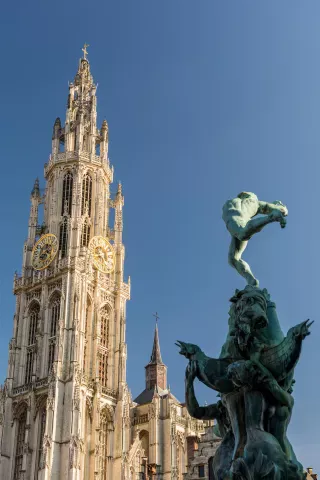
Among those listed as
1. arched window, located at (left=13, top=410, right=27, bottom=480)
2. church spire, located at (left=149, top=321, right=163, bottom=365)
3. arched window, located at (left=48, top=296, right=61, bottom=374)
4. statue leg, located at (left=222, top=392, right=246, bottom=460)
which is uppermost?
church spire, located at (left=149, top=321, right=163, bottom=365)

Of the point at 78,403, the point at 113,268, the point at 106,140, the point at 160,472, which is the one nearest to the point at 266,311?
the point at 78,403

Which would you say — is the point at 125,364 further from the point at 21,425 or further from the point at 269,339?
the point at 269,339

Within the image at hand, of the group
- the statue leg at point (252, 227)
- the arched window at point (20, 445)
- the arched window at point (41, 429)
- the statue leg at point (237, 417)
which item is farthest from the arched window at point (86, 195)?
the statue leg at point (237, 417)

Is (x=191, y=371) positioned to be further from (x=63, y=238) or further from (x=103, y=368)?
(x=63, y=238)

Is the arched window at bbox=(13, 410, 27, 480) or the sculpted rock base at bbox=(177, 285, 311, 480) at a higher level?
the arched window at bbox=(13, 410, 27, 480)

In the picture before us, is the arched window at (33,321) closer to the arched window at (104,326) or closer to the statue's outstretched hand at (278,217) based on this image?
the arched window at (104,326)

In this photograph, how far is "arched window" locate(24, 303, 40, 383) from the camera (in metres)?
59.1

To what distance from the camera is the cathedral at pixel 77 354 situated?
53875 millimetres

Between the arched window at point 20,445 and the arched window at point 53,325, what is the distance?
16.2 ft

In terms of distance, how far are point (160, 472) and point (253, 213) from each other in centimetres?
4772

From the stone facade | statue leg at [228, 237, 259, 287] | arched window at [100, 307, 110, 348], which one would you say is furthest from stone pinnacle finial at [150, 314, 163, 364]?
statue leg at [228, 237, 259, 287]

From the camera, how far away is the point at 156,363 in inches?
2963

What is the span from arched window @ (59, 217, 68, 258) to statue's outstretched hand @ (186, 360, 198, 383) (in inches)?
2050

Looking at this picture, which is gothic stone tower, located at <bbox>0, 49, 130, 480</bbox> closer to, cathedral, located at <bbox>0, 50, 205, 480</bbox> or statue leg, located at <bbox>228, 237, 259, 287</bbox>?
cathedral, located at <bbox>0, 50, 205, 480</bbox>
